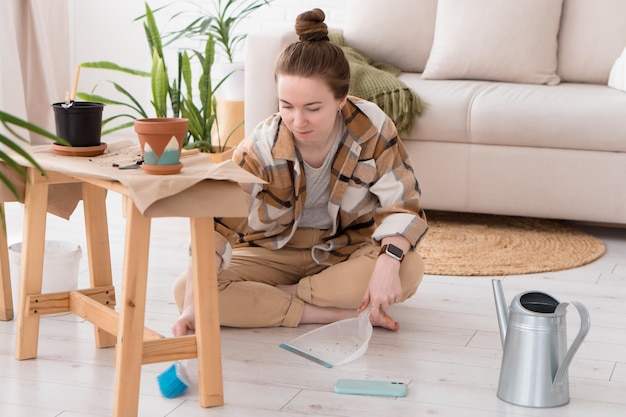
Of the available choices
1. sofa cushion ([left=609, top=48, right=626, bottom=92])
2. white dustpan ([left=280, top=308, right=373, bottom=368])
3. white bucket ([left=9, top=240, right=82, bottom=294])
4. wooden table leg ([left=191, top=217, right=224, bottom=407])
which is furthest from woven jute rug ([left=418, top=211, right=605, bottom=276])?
wooden table leg ([left=191, top=217, right=224, bottom=407])

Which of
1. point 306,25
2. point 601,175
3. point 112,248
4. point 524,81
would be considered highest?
point 306,25

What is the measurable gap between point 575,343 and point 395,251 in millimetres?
498

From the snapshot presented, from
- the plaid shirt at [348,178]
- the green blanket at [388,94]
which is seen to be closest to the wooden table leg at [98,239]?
the plaid shirt at [348,178]

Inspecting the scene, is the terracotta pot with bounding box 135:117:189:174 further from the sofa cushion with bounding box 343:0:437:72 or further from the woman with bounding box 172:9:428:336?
the sofa cushion with bounding box 343:0:437:72

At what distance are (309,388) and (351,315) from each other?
39 cm

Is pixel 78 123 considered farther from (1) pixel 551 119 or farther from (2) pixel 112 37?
(2) pixel 112 37

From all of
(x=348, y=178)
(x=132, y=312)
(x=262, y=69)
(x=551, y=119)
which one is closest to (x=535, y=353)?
(x=348, y=178)

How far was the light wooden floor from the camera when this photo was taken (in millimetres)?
1692

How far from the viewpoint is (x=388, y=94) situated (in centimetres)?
309

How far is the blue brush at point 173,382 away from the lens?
5.62 ft

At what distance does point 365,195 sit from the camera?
83.5 inches

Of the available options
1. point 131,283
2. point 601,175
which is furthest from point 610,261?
point 131,283

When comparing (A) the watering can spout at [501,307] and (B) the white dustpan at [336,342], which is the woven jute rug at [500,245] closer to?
(B) the white dustpan at [336,342]

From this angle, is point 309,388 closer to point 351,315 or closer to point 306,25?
point 351,315
